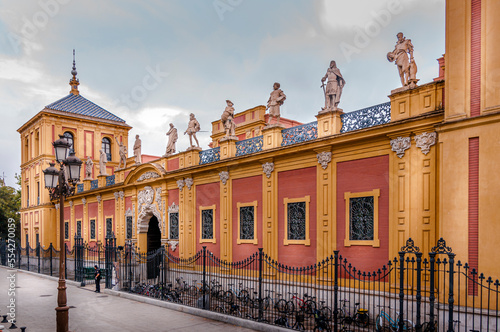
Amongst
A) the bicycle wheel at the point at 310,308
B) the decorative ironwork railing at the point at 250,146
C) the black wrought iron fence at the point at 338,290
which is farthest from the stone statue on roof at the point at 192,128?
the bicycle wheel at the point at 310,308

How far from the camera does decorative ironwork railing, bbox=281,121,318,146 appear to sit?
46.7 ft

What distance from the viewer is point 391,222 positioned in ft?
38.5

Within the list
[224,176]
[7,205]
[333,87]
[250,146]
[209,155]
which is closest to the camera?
[333,87]

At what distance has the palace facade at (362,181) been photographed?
31.8 ft

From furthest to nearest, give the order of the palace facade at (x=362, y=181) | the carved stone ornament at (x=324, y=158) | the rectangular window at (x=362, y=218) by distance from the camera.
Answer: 1. the carved stone ornament at (x=324, y=158)
2. the rectangular window at (x=362, y=218)
3. the palace facade at (x=362, y=181)

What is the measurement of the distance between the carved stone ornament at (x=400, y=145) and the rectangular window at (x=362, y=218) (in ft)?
4.27

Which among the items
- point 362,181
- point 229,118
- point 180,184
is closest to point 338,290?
point 362,181

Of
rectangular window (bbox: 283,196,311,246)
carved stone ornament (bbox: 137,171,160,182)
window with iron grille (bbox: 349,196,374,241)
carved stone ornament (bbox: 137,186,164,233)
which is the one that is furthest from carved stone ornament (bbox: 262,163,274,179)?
carved stone ornament (bbox: 137,186,164,233)

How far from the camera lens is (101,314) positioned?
1420 centimetres

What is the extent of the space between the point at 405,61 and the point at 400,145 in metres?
2.47

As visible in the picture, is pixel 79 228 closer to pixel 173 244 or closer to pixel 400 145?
pixel 173 244

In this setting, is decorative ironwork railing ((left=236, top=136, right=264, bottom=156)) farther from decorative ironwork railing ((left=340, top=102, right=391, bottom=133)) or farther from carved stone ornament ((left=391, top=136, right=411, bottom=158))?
carved stone ornament ((left=391, top=136, right=411, bottom=158))

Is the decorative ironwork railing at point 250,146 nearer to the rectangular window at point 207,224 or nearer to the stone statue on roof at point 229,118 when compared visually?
the stone statue on roof at point 229,118

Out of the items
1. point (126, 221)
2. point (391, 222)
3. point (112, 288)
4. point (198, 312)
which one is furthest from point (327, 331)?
point (126, 221)
